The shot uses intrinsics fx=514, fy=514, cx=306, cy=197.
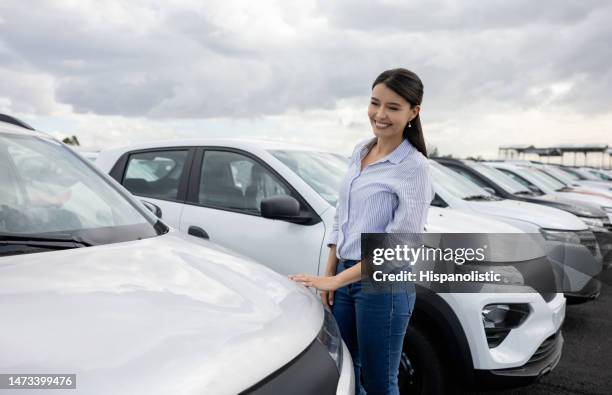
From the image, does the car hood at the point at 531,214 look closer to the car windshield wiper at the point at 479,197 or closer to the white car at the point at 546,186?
the car windshield wiper at the point at 479,197

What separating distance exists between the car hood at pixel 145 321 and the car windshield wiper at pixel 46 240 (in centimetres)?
6

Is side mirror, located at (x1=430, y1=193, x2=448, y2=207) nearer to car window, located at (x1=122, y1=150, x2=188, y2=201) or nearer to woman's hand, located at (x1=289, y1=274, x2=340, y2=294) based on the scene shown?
car window, located at (x1=122, y1=150, x2=188, y2=201)

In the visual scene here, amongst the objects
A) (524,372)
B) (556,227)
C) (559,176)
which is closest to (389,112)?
(524,372)

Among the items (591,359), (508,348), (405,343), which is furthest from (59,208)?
(591,359)

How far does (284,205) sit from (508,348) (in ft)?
4.70

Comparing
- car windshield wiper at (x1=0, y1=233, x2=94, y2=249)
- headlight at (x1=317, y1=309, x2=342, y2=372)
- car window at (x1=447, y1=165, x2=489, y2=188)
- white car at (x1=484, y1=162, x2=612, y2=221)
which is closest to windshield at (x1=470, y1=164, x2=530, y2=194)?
car window at (x1=447, y1=165, x2=489, y2=188)

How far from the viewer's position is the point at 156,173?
404 cm

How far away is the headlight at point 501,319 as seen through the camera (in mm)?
2742

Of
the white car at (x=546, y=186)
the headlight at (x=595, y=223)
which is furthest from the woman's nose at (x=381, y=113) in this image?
the white car at (x=546, y=186)

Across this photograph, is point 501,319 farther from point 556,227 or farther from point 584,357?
point 556,227

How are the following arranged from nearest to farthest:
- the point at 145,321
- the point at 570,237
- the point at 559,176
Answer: the point at 145,321 → the point at 570,237 → the point at 559,176

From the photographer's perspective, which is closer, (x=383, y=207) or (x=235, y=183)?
(x=383, y=207)

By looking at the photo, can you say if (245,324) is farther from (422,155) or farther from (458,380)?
(458,380)

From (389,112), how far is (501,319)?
1.47 m
